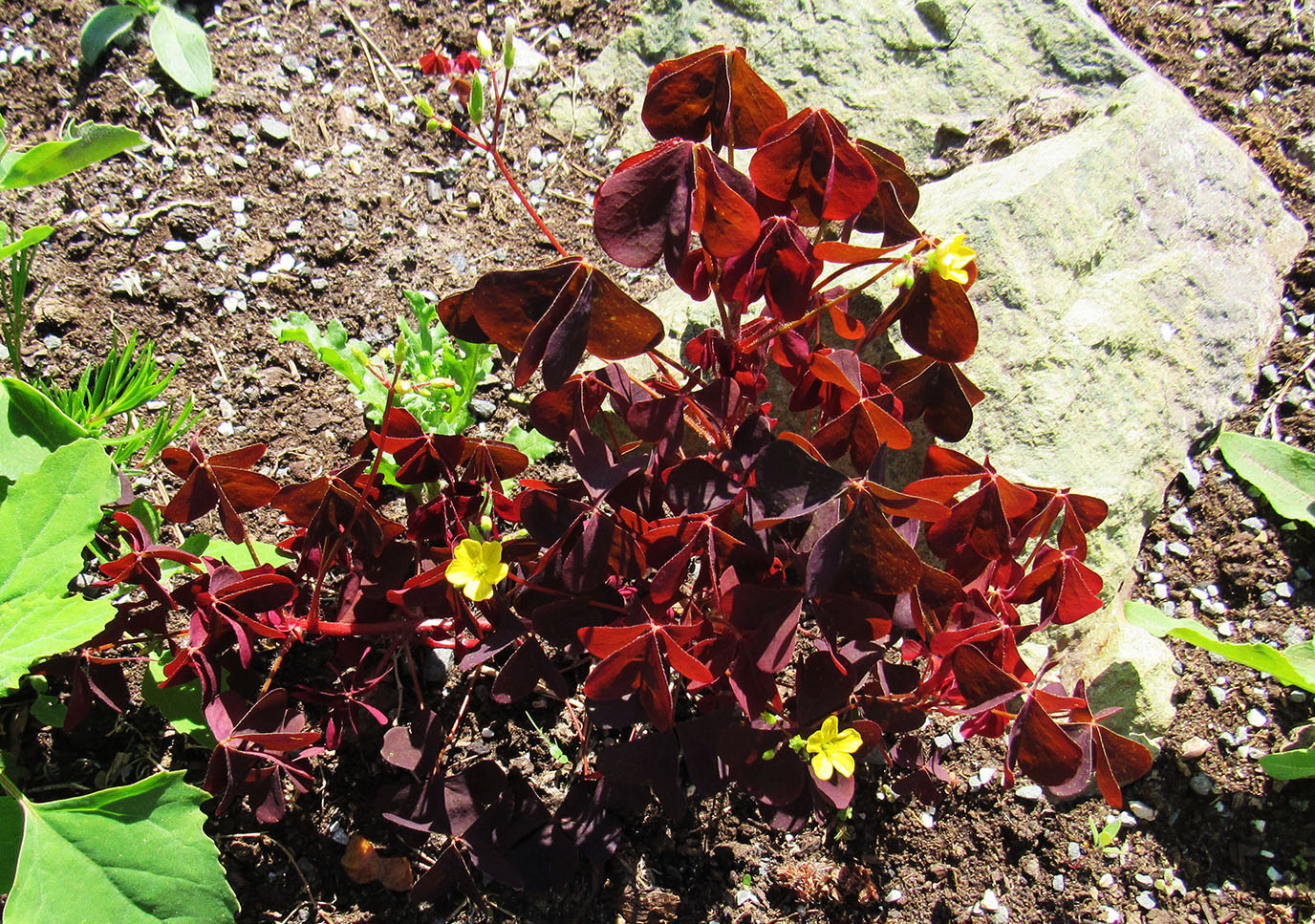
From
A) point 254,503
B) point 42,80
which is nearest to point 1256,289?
point 254,503

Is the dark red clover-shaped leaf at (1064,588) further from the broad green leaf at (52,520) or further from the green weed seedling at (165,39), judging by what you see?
the green weed seedling at (165,39)

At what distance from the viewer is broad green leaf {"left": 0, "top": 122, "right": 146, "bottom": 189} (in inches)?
74.0

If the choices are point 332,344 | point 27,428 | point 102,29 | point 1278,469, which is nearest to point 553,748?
point 332,344

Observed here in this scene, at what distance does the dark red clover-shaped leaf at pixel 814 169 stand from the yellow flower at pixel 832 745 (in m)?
0.96

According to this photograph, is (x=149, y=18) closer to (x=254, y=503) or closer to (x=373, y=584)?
(x=254, y=503)

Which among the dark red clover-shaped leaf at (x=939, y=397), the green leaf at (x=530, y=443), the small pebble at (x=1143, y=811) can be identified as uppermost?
the dark red clover-shaped leaf at (x=939, y=397)

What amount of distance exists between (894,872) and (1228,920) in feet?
2.74

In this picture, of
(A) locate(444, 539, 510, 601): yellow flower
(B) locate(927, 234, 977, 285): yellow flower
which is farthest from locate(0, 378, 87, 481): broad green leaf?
(B) locate(927, 234, 977, 285): yellow flower

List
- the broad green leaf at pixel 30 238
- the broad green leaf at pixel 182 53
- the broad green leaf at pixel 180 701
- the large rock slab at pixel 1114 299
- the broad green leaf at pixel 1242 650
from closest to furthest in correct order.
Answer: the broad green leaf at pixel 30 238 < the broad green leaf at pixel 180 701 < the broad green leaf at pixel 1242 650 < the large rock slab at pixel 1114 299 < the broad green leaf at pixel 182 53

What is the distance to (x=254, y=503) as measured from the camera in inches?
79.7

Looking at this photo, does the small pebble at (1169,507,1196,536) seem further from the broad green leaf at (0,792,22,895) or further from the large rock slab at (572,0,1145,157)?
the broad green leaf at (0,792,22,895)

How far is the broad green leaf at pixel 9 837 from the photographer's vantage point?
179 centimetres

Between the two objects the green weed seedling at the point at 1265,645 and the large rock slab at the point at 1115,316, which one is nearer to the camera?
the green weed seedling at the point at 1265,645

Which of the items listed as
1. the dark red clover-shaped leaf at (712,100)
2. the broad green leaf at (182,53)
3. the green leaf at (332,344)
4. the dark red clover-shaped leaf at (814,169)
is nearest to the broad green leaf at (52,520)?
the green leaf at (332,344)
